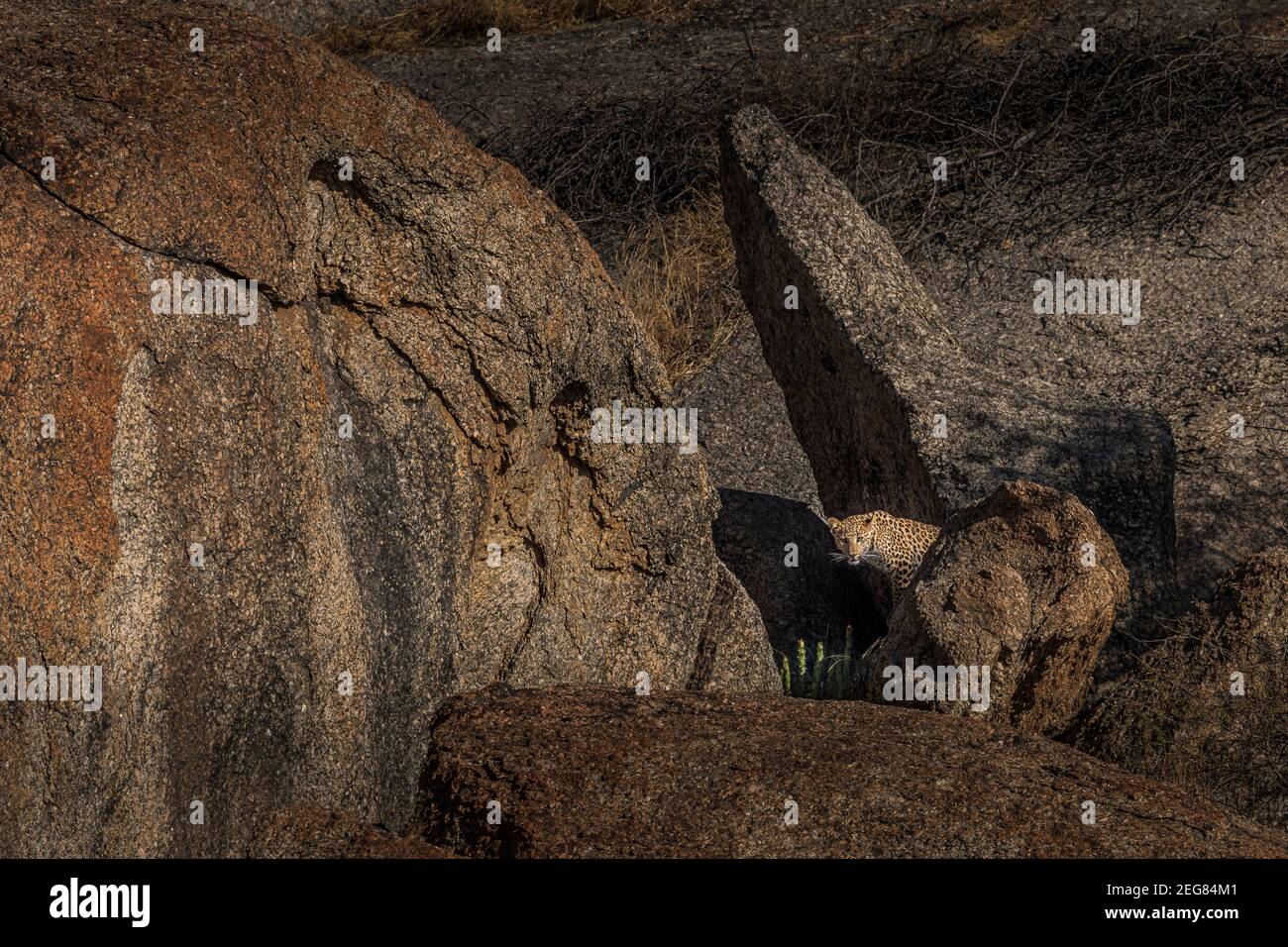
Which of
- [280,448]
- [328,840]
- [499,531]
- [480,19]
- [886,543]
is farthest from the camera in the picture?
[480,19]

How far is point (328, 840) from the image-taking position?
3051 mm

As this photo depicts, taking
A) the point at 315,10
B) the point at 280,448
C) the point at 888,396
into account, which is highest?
the point at 315,10

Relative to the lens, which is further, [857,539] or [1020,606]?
[857,539]

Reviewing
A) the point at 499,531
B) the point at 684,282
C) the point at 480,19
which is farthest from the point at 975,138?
the point at 499,531

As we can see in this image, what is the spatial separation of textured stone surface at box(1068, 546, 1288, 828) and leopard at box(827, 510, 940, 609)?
1297 millimetres

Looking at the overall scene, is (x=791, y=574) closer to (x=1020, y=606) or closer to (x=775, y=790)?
(x=1020, y=606)

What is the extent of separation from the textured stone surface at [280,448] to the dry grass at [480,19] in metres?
8.96

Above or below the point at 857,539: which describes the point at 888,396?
above

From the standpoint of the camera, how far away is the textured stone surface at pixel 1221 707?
4117 mm

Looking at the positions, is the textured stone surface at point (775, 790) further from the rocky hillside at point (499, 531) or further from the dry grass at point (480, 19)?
the dry grass at point (480, 19)

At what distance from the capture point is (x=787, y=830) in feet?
9.87

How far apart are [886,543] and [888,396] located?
546 millimetres

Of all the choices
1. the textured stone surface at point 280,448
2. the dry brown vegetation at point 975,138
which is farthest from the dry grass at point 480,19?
the textured stone surface at point 280,448
